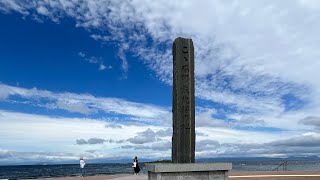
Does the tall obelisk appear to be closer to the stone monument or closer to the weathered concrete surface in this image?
the stone monument

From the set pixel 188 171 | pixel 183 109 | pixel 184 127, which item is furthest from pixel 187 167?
pixel 183 109

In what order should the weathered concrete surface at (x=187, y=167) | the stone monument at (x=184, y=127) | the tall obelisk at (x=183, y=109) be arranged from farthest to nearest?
the tall obelisk at (x=183, y=109) → the stone monument at (x=184, y=127) → the weathered concrete surface at (x=187, y=167)

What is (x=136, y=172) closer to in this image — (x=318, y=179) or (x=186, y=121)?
(x=318, y=179)

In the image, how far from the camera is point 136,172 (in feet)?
92.7

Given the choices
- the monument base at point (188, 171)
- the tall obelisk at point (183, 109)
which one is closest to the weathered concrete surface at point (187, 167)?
the monument base at point (188, 171)

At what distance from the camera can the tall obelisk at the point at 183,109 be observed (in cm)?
1171

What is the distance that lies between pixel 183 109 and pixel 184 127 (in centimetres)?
54

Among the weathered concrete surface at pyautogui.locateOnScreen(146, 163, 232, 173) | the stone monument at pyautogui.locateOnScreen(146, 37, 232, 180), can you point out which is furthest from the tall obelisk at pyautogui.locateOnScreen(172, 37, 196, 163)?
the weathered concrete surface at pyautogui.locateOnScreen(146, 163, 232, 173)

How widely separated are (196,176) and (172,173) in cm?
77

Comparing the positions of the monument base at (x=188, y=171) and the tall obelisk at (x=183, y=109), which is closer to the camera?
the monument base at (x=188, y=171)

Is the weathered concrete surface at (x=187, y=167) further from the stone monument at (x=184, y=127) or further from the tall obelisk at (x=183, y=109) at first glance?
the tall obelisk at (x=183, y=109)

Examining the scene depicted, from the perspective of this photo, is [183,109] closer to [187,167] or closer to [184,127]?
[184,127]

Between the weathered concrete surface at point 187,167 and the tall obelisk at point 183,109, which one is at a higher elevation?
the tall obelisk at point 183,109

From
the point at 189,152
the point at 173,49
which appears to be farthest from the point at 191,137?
the point at 173,49
